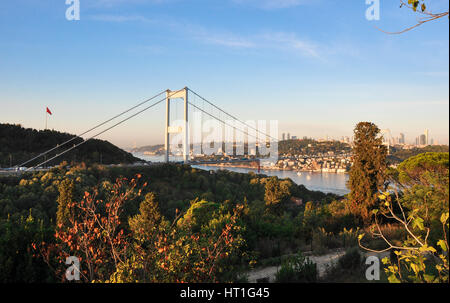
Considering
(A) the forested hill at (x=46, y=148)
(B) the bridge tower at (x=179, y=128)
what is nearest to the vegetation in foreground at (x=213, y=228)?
(B) the bridge tower at (x=179, y=128)

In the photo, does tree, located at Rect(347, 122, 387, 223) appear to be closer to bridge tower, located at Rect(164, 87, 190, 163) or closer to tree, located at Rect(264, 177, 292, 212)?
tree, located at Rect(264, 177, 292, 212)

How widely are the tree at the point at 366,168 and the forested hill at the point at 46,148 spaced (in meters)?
22.2

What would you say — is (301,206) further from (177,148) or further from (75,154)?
(75,154)

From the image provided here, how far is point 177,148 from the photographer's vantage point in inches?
1143

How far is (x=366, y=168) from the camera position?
1103 cm

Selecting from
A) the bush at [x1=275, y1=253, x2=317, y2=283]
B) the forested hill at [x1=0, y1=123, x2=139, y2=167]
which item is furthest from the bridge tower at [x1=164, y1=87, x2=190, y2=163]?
the bush at [x1=275, y1=253, x2=317, y2=283]

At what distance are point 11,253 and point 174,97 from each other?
26975mm

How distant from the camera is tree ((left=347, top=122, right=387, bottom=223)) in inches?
427

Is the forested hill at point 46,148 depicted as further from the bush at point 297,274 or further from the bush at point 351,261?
the bush at point 351,261

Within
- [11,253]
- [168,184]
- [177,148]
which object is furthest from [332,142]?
[11,253]

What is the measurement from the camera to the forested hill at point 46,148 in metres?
26.3

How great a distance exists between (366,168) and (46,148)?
29040 millimetres

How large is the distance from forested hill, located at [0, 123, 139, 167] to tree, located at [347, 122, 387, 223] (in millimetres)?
22169

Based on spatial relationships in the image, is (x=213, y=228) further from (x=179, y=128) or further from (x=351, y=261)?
(x=179, y=128)
